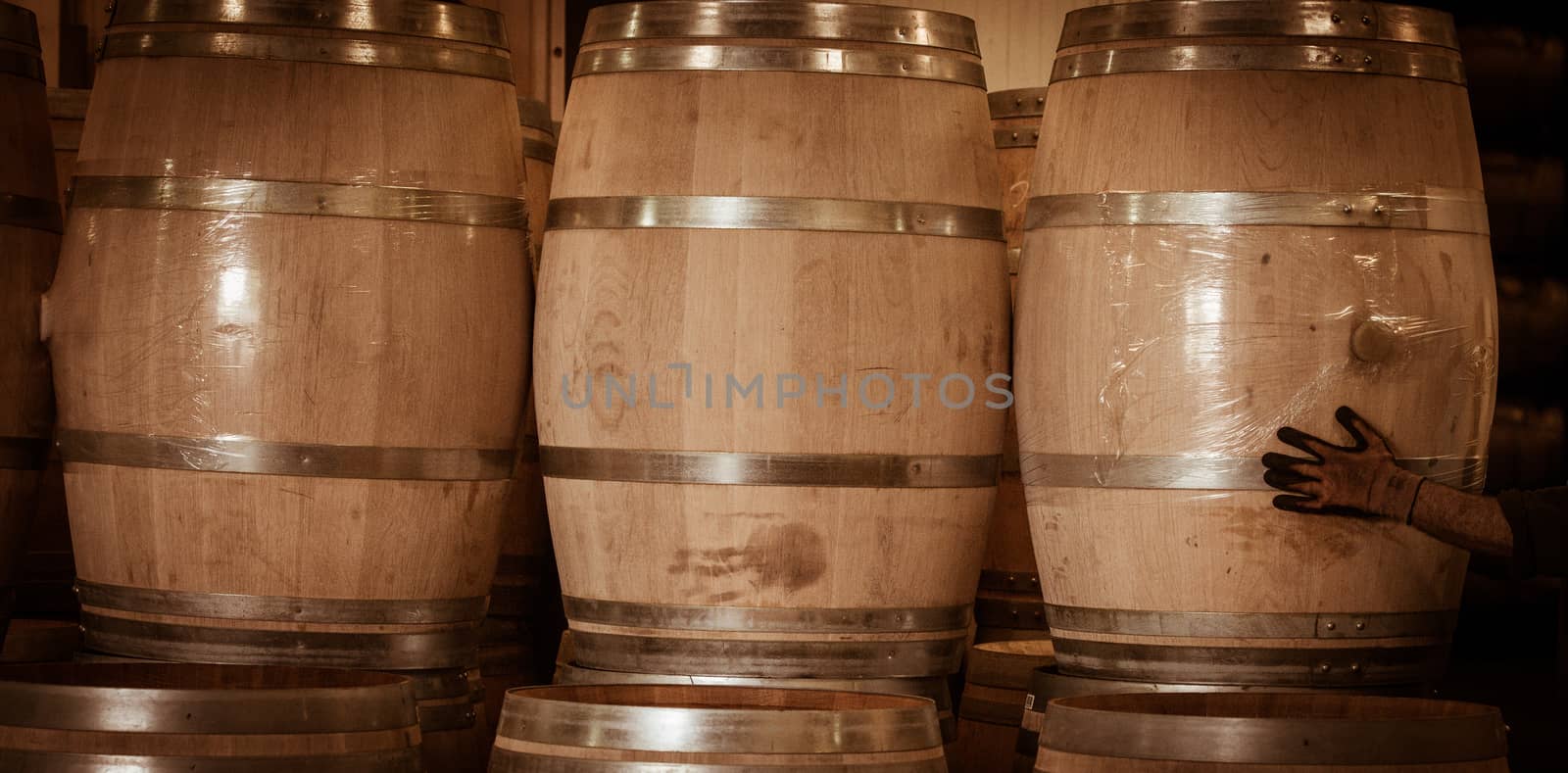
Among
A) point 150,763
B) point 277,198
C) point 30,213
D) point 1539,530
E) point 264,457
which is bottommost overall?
point 150,763

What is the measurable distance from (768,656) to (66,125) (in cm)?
251

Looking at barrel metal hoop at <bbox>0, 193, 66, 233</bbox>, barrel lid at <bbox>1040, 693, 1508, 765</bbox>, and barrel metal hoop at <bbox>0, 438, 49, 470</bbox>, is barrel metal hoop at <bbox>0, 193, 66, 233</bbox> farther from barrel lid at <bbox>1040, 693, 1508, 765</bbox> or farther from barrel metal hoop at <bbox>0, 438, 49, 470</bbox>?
barrel lid at <bbox>1040, 693, 1508, 765</bbox>

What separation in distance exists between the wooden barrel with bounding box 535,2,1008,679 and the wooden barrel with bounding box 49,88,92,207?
69.7 inches

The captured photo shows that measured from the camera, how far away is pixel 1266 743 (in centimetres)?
307

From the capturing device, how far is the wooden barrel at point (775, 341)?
150 inches

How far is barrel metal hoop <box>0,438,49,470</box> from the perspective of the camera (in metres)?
4.29

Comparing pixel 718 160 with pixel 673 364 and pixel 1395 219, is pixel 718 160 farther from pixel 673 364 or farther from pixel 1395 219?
pixel 1395 219

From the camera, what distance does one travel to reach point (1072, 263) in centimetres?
389

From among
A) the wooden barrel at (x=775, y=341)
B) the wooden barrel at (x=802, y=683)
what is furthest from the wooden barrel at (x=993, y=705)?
the wooden barrel at (x=775, y=341)

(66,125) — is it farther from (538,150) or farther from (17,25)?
(538,150)

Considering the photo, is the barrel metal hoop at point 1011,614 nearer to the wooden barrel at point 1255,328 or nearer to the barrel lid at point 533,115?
the wooden barrel at point 1255,328

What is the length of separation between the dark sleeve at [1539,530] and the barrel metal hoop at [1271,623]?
0.29 m

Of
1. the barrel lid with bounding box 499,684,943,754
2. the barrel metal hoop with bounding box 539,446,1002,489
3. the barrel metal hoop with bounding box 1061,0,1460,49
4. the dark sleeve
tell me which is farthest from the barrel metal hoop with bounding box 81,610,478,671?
the dark sleeve

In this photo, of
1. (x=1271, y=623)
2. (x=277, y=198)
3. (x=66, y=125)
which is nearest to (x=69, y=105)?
(x=66, y=125)
